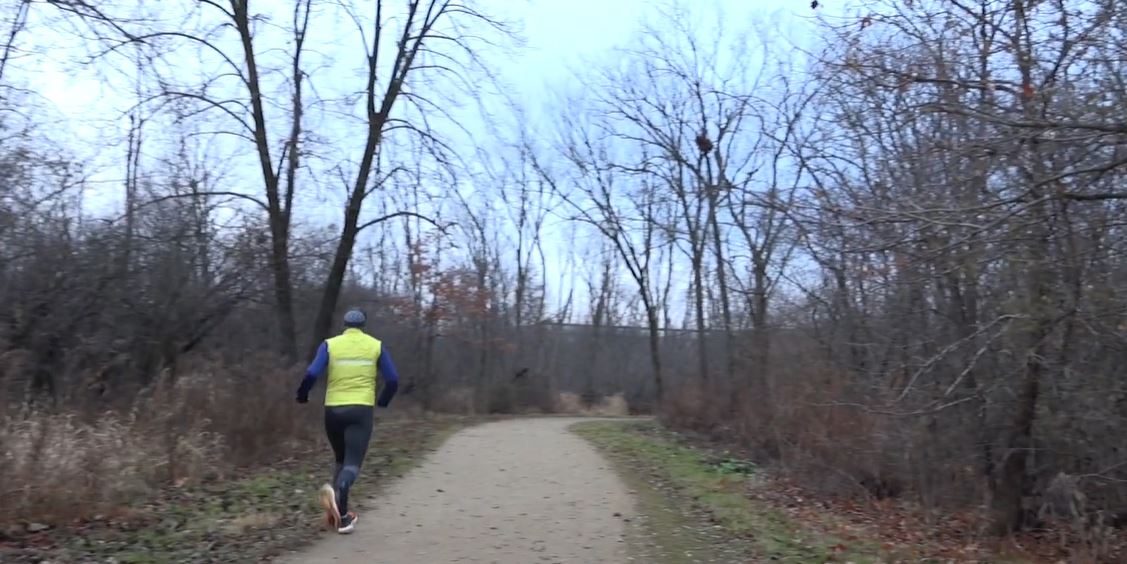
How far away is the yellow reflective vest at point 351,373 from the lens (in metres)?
9.05

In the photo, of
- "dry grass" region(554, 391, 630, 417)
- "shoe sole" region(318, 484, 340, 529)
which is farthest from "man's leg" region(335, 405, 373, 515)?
"dry grass" region(554, 391, 630, 417)

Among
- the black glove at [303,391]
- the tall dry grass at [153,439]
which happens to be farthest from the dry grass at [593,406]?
the black glove at [303,391]

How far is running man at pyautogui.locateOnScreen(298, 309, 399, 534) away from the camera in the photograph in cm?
900

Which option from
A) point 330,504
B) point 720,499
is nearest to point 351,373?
point 330,504

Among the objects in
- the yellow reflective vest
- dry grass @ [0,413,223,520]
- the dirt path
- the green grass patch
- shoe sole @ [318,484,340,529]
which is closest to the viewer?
dry grass @ [0,413,223,520]

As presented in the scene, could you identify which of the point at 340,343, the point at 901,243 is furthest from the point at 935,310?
the point at 340,343

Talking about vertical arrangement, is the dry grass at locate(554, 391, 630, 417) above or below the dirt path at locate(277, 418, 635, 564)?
above

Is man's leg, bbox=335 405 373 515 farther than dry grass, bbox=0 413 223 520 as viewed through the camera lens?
Yes

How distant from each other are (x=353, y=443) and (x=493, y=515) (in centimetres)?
213

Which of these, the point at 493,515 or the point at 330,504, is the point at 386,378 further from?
the point at 493,515

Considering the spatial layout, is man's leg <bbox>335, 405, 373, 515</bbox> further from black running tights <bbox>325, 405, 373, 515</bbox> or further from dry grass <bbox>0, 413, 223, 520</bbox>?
dry grass <bbox>0, 413, 223, 520</bbox>

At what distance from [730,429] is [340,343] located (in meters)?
13.9

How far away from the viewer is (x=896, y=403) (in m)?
12.0

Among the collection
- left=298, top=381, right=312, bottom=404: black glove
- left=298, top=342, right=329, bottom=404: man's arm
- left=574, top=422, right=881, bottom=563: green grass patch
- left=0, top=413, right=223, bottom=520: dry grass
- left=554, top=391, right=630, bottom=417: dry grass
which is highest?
left=554, top=391, right=630, bottom=417: dry grass
